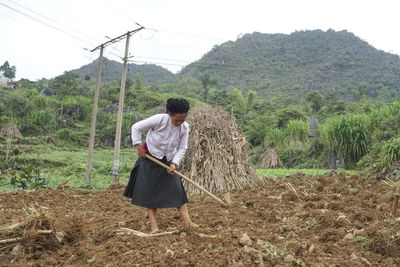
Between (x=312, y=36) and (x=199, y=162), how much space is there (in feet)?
278

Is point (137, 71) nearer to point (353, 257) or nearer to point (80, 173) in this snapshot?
point (80, 173)

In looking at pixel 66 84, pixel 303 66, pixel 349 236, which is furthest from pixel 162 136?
pixel 303 66

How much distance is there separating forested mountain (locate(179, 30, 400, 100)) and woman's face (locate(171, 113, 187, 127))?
4009cm

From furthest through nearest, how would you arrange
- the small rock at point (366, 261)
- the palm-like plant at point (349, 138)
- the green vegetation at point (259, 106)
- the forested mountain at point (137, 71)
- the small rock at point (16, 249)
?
1. the forested mountain at point (137, 71)
2. the green vegetation at point (259, 106)
3. the palm-like plant at point (349, 138)
4. the small rock at point (16, 249)
5. the small rock at point (366, 261)

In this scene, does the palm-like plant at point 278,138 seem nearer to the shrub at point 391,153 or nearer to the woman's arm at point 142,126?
the shrub at point 391,153

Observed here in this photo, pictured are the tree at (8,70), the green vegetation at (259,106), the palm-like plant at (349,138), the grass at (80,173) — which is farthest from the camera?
the tree at (8,70)

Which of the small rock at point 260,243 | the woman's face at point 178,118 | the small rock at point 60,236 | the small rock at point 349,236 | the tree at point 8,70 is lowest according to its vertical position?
the small rock at point 60,236

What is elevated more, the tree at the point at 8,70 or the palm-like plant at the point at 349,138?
the tree at the point at 8,70

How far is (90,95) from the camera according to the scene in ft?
136

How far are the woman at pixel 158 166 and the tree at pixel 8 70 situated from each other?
5345cm

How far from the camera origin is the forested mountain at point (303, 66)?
49.3m

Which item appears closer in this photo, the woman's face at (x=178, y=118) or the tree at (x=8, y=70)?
the woman's face at (x=178, y=118)

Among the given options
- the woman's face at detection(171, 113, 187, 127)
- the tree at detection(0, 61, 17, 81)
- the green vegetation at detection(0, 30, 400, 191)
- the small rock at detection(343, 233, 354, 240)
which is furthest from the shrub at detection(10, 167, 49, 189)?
the tree at detection(0, 61, 17, 81)

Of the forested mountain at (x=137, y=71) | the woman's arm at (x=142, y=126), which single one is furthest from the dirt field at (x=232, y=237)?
the forested mountain at (x=137, y=71)
